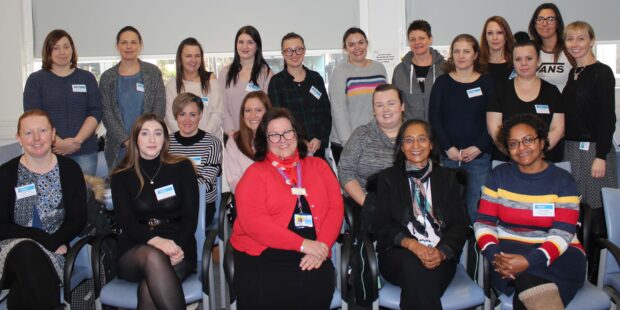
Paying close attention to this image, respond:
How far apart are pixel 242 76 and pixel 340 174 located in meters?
1.51

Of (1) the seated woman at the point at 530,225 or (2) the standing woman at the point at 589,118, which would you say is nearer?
(1) the seated woman at the point at 530,225

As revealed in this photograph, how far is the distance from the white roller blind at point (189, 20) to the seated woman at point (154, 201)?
2.43 m

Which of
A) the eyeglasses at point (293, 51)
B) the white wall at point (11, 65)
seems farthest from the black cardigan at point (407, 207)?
the white wall at point (11, 65)

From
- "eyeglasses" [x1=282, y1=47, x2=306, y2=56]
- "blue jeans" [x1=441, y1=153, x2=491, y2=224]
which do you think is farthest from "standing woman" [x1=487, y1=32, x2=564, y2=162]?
"eyeglasses" [x1=282, y1=47, x2=306, y2=56]

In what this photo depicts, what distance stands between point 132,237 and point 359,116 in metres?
2.05

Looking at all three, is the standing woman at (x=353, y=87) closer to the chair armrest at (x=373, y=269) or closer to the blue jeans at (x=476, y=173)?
the blue jeans at (x=476, y=173)

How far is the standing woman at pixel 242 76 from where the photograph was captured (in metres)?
4.27

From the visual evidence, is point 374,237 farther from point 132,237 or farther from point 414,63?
point 414,63

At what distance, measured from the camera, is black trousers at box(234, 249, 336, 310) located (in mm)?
2518

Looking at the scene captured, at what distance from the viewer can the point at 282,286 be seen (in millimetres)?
2531

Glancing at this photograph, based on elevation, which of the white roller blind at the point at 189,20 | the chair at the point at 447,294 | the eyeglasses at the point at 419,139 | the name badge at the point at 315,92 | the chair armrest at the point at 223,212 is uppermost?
the white roller blind at the point at 189,20

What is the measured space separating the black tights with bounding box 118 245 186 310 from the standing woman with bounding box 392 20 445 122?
2177 mm

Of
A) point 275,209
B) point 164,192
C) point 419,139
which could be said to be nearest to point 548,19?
point 419,139

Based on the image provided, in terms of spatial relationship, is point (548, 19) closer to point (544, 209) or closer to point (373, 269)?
point (544, 209)
